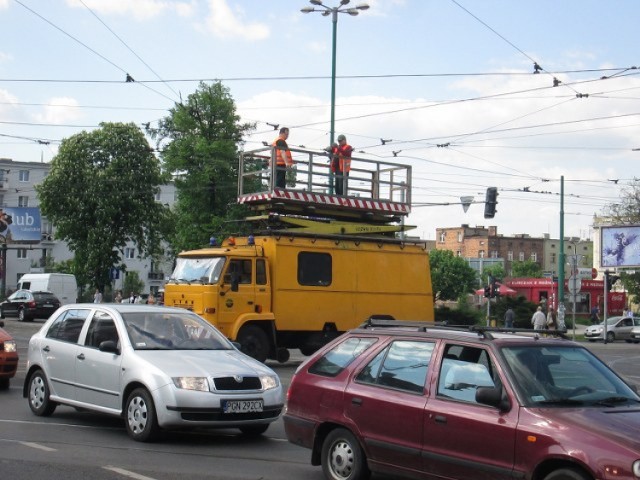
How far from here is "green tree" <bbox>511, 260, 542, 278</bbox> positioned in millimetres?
130125

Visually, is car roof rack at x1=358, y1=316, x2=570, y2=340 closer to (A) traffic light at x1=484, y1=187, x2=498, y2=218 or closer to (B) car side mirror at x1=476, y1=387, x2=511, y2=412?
(B) car side mirror at x1=476, y1=387, x2=511, y2=412

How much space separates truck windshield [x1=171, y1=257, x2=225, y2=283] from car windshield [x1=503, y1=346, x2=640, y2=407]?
1323 cm

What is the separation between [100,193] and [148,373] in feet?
153

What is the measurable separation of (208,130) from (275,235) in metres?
31.7

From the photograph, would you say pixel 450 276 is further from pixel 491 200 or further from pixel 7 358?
pixel 7 358

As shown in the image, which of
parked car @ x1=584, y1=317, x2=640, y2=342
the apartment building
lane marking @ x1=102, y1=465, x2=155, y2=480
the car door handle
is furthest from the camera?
the apartment building

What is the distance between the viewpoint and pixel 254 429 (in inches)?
408

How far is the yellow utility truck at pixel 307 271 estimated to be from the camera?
65.1 feet

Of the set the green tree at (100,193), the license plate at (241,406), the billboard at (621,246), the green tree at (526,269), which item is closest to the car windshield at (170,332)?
the license plate at (241,406)

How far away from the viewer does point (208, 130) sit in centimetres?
5119

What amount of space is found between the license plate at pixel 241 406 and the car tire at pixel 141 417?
74 cm

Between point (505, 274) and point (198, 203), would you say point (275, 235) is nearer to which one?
point (198, 203)

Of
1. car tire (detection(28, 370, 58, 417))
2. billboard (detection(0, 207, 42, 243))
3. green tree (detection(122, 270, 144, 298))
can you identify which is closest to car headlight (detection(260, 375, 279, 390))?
car tire (detection(28, 370, 58, 417))

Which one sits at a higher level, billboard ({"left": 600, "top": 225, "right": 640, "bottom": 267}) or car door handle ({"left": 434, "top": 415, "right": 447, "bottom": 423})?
billboard ({"left": 600, "top": 225, "right": 640, "bottom": 267})
